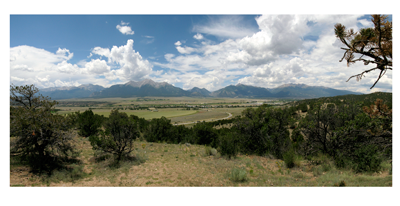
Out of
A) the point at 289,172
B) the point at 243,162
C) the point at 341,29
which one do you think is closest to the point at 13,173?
the point at 243,162

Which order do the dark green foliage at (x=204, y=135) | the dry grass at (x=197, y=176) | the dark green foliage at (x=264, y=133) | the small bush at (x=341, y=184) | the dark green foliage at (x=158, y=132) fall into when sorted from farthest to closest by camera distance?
the dark green foliage at (x=158, y=132), the dark green foliage at (x=204, y=135), the dark green foliage at (x=264, y=133), the dry grass at (x=197, y=176), the small bush at (x=341, y=184)

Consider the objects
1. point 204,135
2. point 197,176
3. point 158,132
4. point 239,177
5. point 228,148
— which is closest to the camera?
point 239,177

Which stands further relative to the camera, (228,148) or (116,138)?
(228,148)

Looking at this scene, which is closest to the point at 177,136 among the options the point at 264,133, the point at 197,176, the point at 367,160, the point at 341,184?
the point at 264,133

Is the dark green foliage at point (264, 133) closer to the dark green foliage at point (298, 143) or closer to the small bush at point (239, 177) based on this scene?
the dark green foliage at point (298, 143)

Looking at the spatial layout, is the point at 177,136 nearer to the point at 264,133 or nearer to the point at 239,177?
the point at 264,133

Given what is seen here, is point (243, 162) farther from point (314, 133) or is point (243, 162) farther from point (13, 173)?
point (13, 173)

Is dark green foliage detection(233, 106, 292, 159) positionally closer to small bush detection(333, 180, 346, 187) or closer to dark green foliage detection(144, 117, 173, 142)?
small bush detection(333, 180, 346, 187)

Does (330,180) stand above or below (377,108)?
below

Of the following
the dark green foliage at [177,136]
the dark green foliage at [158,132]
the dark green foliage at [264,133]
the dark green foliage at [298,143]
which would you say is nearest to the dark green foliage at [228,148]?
the dark green foliage at [264,133]

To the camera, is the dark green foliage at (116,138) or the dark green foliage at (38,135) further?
the dark green foliage at (116,138)

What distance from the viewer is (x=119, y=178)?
716cm

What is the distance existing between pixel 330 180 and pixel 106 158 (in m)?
12.6

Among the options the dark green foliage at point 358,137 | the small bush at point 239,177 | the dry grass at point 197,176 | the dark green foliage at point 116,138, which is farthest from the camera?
the dark green foliage at point 116,138
